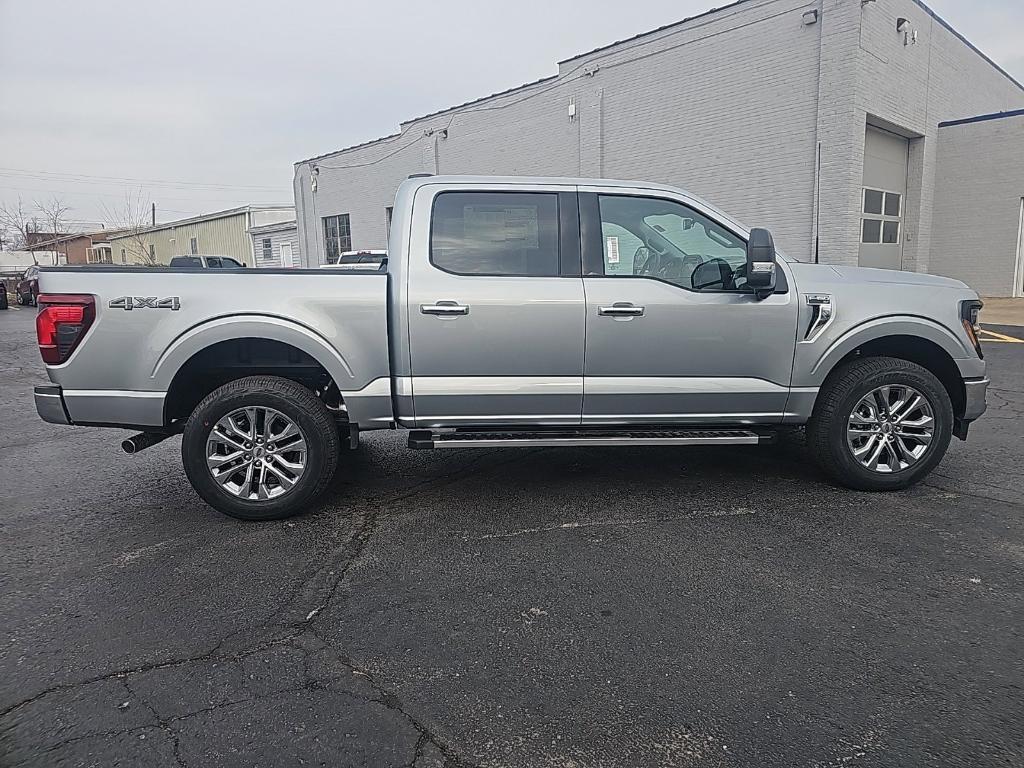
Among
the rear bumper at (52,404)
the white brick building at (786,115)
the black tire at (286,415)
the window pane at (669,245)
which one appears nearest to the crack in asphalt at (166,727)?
the black tire at (286,415)

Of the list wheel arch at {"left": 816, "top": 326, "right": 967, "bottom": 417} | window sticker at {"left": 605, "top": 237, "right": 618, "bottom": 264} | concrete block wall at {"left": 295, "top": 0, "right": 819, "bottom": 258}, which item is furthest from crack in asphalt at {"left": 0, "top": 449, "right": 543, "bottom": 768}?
concrete block wall at {"left": 295, "top": 0, "right": 819, "bottom": 258}

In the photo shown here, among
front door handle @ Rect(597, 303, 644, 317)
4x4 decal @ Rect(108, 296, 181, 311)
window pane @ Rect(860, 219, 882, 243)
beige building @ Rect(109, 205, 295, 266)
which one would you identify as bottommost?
front door handle @ Rect(597, 303, 644, 317)

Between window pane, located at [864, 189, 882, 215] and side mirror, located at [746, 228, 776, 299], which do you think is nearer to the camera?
side mirror, located at [746, 228, 776, 299]

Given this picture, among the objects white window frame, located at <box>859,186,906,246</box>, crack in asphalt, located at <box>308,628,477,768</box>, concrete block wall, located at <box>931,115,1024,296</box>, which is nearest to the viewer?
crack in asphalt, located at <box>308,628,477,768</box>

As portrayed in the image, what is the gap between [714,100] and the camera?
55.6 feet

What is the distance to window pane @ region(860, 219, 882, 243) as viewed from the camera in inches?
663

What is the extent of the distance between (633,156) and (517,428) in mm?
16106

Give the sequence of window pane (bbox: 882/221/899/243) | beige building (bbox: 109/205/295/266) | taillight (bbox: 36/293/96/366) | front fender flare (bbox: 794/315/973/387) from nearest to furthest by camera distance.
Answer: taillight (bbox: 36/293/96/366), front fender flare (bbox: 794/315/973/387), window pane (bbox: 882/221/899/243), beige building (bbox: 109/205/295/266)

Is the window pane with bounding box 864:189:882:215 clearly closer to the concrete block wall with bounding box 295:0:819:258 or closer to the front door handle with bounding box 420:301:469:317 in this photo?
the concrete block wall with bounding box 295:0:819:258

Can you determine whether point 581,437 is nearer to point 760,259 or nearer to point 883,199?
point 760,259

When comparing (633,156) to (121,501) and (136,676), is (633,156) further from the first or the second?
(136,676)

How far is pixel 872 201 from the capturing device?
17188 mm

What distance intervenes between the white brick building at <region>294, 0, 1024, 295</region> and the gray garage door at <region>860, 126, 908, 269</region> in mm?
51

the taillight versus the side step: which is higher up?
the taillight
